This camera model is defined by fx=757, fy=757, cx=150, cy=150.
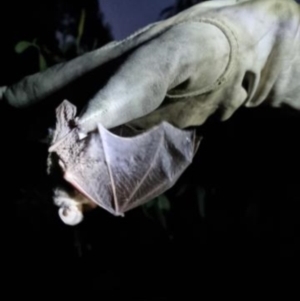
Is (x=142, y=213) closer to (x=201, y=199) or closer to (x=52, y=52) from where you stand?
(x=201, y=199)

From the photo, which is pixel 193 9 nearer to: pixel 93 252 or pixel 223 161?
pixel 223 161

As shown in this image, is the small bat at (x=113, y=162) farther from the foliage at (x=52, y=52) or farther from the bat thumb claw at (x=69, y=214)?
the foliage at (x=52, y=52)

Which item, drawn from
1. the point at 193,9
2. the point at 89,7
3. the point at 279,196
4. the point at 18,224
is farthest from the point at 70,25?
the point at 193,9

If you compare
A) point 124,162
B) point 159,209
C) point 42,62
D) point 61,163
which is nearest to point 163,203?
point 159,209

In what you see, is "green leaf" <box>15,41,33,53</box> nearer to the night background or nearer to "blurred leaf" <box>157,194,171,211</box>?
the night background

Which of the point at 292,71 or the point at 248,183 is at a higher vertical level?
the point at 292,71
